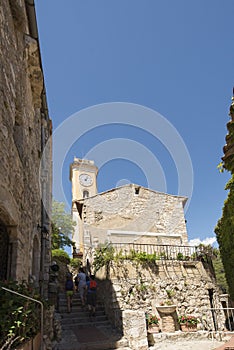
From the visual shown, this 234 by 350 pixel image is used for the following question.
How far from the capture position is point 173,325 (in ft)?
28.7

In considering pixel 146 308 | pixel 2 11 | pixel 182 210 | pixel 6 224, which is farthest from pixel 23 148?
pixel 182 210

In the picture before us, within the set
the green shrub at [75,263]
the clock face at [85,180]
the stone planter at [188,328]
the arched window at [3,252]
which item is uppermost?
the clock face at [85,180]

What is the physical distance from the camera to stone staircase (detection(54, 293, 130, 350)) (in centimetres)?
667

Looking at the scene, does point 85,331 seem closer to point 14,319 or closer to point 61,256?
point 14,319

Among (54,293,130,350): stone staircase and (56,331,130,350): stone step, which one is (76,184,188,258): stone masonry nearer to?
(54,293,130,350): stone staircase

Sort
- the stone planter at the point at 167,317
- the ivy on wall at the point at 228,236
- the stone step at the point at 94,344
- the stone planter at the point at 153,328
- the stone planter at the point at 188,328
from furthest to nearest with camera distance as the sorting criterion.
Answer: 1. the ivy on wall at the point at 228,236
2. the stone planter at the point at 188,328
3. the stone planter at the point at 167,317
4. the stone planter at the point at 153,328
5. the stone step at the point at 94,344

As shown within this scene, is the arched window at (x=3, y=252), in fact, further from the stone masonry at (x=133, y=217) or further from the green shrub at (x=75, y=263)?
the green shrub at (x=75, y=263)

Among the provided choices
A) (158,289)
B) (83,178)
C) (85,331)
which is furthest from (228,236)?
(83,178)

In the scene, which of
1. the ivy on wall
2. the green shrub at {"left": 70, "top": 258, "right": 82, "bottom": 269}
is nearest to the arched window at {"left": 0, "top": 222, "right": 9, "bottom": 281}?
the ivy on wall

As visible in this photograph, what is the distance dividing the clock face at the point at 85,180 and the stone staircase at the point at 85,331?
28382 millimetres

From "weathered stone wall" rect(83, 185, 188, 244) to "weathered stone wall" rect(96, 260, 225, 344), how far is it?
469cm

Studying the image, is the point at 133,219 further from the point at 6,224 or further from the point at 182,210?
the point at 6,224

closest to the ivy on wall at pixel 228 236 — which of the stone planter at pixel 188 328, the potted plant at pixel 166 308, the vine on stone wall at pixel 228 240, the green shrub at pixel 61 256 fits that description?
the vine on stone wall at pixel 228 240

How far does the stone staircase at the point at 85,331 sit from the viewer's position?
6672 mm
